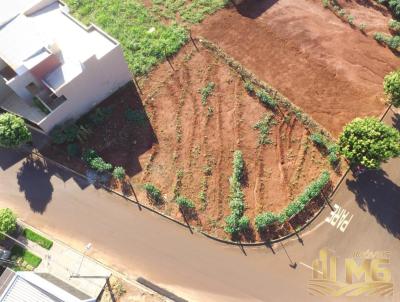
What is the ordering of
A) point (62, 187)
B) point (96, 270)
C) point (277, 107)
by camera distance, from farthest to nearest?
point (277, 107)
point (62, 187)
point (96, 270)

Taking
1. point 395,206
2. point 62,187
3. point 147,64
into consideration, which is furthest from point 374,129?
point 62,187

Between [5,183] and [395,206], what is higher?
[395,206]

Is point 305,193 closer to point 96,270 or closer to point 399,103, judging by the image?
point 399,103

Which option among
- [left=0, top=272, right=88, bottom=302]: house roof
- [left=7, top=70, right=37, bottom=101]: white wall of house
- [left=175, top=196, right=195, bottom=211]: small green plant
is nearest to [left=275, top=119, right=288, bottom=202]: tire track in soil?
[left=175, top=196, right=195, bottom=211]: small green plant

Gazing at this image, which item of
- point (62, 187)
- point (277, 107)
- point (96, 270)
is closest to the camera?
point (96, 270)

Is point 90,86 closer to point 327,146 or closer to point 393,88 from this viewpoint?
point 327,146

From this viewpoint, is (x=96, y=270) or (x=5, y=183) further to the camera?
(x=5, y=183)
